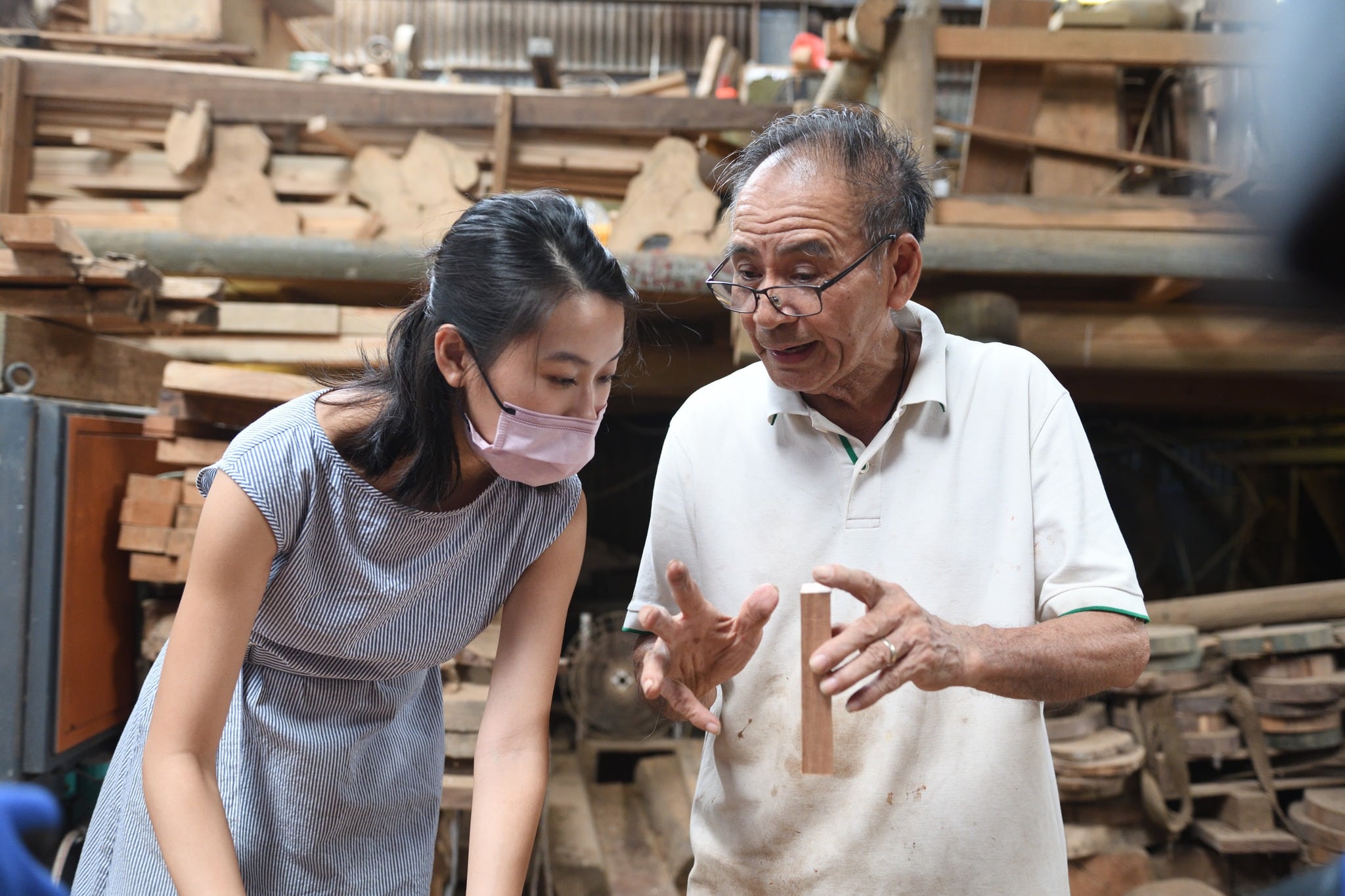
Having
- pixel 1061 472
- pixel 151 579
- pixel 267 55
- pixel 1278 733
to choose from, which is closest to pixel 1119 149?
pixel 1278 733

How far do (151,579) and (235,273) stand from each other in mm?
1673

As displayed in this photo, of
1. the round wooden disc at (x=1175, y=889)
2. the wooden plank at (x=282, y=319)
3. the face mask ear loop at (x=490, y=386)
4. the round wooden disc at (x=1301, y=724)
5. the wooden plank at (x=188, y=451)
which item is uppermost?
the face mask ear loop at (x=490, y=386)

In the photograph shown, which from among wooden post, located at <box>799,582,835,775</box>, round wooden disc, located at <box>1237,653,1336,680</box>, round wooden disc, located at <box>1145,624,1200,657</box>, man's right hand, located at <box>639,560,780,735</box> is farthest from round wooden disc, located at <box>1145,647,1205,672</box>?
wooden post, located at <box>799,582,835,775</box>

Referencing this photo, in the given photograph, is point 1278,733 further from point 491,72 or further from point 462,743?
point 491,72

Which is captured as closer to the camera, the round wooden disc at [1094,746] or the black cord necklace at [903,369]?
the black cord necklace at [903,369]

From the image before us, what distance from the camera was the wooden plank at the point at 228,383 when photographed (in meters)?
3.32

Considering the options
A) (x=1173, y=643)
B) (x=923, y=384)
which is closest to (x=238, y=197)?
(x=923, y=384)

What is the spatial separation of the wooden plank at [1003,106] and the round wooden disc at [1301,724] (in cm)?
273

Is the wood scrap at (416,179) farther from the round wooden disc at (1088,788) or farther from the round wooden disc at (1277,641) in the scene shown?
the round wooden disc at (1277,641)

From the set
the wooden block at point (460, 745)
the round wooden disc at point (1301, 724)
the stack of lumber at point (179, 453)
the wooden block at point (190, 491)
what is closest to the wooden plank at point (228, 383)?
the stack of lumber at point (179, 453)

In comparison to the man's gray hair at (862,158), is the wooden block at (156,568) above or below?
below

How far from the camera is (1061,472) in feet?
5.55

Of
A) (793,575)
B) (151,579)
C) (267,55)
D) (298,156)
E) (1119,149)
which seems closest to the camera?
(793,575)

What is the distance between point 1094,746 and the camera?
4074 mm
